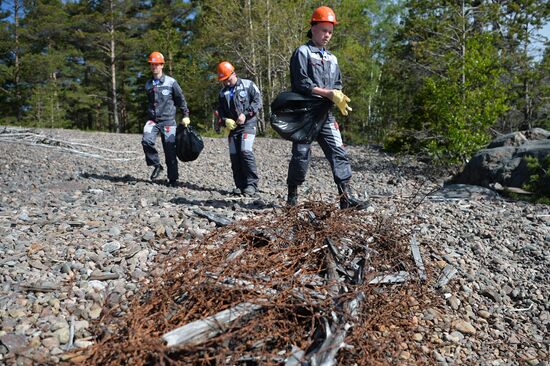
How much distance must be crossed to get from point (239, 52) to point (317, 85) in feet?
62.7

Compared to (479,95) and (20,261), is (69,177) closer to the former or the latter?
(20,261)

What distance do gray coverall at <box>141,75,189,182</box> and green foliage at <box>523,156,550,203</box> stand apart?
514 centimetres

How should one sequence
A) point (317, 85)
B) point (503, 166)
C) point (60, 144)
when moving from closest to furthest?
1. point (317, 85)
2. point (503, 166)
3. point (60, 144)

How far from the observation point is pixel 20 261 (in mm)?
3072

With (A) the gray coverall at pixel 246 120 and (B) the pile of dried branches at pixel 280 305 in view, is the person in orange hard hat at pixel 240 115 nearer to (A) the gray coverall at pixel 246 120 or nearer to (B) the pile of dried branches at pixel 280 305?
(A) the gray coverall at pixel 246 120

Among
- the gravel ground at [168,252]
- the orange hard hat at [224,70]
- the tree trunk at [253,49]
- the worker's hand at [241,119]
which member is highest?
the tree trunk at [253,49]

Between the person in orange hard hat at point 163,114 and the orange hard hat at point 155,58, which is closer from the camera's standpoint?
the orange hard hat at point 155,58

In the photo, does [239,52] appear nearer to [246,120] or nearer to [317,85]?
[246,120]

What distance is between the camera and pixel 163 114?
6.61m

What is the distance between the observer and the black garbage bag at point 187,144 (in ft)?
21.5

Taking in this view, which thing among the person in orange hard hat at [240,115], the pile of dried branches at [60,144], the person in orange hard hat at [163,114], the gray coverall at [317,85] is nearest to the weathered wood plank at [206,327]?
the gray coverall at [317,85]

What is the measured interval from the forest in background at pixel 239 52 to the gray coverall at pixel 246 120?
6207 millimetres

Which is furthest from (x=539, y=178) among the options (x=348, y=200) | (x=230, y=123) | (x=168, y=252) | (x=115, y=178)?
(x=115, y=178)

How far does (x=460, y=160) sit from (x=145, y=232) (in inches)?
282
